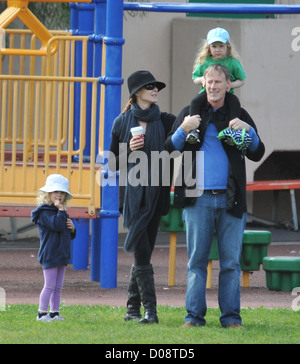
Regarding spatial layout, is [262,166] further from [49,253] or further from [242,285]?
[49,253]

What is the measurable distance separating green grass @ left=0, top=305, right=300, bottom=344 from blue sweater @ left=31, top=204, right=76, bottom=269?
0.47 metres

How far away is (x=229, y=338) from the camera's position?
24.0ft

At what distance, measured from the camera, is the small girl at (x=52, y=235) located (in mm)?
8148

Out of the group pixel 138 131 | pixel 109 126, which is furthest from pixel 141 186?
pixel 109 126

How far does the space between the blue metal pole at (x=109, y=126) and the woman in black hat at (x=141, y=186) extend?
7.47 feet

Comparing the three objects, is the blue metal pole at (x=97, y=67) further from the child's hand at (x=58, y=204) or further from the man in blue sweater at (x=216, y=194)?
the man in blue sweater at (x=216, y=194)

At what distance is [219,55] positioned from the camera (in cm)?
876

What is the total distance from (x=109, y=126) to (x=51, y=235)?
255cm

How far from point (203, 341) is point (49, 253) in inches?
63.2

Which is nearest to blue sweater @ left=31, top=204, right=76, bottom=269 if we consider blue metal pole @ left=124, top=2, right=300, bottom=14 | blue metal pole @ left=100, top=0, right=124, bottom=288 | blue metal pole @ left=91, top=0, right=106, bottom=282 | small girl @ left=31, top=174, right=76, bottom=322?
small girl @ left=31, top=174, right=76, bottom=322

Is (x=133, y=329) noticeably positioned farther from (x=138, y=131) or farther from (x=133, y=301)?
(x=138, y=131)

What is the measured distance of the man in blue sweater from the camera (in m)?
7.69

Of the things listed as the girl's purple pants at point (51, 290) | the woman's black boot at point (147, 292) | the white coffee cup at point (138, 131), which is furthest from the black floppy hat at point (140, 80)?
the girl's purple pants at point (51, 290)
